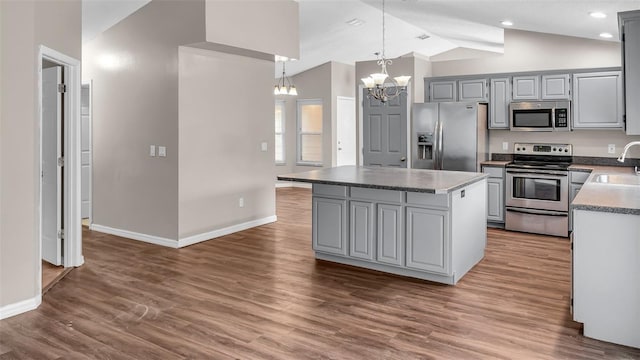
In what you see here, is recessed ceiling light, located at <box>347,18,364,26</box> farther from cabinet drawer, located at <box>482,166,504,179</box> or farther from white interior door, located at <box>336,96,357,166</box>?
cabinet drawer, located at <box>482,166,504,179</box>

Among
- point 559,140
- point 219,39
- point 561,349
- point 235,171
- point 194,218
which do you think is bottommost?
point 561,349

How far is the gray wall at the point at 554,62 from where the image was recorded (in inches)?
241

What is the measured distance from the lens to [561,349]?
9.48ft

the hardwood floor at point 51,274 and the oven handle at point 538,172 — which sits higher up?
the oven handle at point 538,172

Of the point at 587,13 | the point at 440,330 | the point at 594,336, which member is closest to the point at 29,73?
the point at 440,330

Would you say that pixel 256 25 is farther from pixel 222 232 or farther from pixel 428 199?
pixel 428 199

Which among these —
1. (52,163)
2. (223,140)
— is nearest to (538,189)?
(223,140)

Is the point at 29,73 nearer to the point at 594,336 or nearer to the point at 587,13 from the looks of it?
the point at 594,336

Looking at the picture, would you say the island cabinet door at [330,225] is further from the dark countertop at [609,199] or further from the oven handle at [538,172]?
the oven handle at [538,172]

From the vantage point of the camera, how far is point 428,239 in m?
4.15

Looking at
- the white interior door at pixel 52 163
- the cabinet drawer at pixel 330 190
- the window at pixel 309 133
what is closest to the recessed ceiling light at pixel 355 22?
the window at pixel 309 133

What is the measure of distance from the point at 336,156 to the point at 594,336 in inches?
301

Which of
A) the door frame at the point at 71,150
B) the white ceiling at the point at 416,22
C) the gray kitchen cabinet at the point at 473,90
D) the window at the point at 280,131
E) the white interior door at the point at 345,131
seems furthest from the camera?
the window at the point at 280,131

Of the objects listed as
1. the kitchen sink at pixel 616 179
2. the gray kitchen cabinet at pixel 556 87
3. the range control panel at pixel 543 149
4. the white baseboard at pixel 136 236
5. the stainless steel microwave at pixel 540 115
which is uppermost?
the gray kitchen cabinet at pixel 556 87
